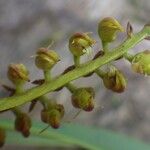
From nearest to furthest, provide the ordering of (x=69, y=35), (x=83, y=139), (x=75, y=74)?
(x=75, y=74) → (x=83, y=139) → (x=69, y=35)

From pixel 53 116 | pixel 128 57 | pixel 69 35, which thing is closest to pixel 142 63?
pixel 128 57

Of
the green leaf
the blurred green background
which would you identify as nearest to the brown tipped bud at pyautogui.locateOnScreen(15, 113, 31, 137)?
the green leaf

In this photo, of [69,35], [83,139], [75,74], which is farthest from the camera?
[69,35]

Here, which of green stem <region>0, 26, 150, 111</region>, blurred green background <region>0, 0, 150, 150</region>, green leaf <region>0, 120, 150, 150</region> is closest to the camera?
green stem <region>0, 26, 150, 111</region>

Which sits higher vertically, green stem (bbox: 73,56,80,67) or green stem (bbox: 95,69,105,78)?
green stem (bbox: 73,56,80,67)

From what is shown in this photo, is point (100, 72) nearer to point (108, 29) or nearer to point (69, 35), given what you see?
point (108, 29)

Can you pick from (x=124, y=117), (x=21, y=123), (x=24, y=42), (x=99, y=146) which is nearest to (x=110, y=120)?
(x=124, y=117)

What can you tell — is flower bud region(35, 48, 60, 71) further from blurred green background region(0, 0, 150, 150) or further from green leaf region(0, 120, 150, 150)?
blurred green background region(0, 0, 150, 150)
